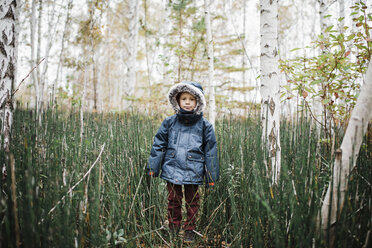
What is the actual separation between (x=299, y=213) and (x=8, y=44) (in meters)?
2.26

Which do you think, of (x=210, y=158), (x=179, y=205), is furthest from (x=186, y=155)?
(x=179, y=205)

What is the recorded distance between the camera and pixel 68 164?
4.94 ft

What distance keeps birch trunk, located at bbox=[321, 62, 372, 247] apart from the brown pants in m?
0.91

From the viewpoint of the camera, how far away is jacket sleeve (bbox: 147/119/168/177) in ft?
5.57

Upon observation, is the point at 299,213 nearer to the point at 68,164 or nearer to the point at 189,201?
the point at 189,201

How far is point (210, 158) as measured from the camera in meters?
1.68

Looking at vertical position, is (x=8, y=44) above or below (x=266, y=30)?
below

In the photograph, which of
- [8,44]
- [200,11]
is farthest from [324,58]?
[200,11]

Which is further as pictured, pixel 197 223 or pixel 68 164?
pixel 197 223

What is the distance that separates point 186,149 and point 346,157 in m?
1.02

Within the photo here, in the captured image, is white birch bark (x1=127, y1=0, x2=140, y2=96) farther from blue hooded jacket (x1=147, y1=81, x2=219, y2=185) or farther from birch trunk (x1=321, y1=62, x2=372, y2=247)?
birch trunk (x1=321, y1=62, x2=372, y2=247)

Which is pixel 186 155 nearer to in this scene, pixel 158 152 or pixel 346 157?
pixel 158 152

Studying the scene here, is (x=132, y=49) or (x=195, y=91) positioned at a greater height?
(x=132, y=49)

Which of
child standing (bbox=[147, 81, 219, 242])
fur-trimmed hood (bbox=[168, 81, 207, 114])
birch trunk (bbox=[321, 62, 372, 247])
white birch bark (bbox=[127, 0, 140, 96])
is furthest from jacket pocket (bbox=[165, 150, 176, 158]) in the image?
white birch bark (bbox=[127, 0, 140, 96])
